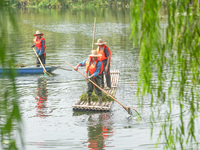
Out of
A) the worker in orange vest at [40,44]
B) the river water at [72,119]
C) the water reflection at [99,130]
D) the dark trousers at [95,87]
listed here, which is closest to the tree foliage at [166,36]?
the river water at [72,119]

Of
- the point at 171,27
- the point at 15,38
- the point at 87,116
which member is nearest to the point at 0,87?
the point at 15,38

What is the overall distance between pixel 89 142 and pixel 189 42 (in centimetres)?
556

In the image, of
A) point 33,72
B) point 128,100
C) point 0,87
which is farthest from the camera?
point 33,72

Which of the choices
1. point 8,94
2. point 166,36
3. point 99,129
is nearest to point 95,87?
point 99,129

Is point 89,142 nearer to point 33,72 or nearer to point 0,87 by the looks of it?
point 0,87

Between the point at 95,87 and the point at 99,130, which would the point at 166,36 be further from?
the point at 95,87

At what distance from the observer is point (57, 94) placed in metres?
12.8

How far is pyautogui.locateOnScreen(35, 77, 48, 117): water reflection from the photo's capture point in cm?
1081

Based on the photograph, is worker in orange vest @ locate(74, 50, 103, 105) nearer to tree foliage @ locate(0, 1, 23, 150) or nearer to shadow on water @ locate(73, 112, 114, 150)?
shadow on water @ locate(73, 112, 114, 150)

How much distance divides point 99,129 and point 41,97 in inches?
147

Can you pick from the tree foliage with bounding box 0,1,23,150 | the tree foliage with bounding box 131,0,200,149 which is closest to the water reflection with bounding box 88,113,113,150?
the tree foliage with bounding box 131,0,200,149

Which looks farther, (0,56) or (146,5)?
(146,5)

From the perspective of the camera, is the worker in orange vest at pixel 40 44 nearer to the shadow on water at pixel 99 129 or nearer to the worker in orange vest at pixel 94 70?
the worker in orange vest at pixel 94 70

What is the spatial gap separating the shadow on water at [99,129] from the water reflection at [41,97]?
3.46 feet
